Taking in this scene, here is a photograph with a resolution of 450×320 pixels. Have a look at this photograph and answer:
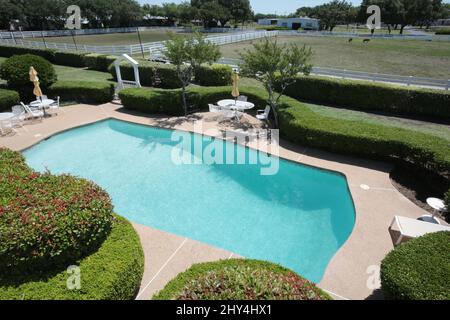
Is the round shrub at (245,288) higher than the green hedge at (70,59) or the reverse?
the reverse

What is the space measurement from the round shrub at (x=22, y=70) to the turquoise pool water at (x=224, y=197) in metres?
6.80

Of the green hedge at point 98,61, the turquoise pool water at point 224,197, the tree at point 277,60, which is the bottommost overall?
the turquoise pool water at point 224,197

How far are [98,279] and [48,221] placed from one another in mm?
1439

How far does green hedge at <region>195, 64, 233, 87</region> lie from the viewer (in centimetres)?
2208

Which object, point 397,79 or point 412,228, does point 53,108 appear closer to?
point 412,228

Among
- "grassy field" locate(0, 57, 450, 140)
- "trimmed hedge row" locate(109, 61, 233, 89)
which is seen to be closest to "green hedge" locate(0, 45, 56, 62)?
"trimmed hedge row" locate(109, 61, 233, 89)

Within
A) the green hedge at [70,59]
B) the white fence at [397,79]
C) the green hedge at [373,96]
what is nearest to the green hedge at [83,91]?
the white fence at [397,79]

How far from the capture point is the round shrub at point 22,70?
17719 mm

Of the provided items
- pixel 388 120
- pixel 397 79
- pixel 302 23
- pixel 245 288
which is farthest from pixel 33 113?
pixel 302 23

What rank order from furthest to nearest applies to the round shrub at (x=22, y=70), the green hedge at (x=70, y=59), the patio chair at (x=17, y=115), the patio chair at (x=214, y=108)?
the green hedge at (x=70, y=59)
the round shrub at (x=22, y=70)
the patio chair at (x=214, y=108)
the patio chair at (x=17, y=115)

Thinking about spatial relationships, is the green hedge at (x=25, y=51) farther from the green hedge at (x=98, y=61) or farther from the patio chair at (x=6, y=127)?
the patio chair at (x=6, y=127)

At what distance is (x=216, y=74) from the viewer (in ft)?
72.7

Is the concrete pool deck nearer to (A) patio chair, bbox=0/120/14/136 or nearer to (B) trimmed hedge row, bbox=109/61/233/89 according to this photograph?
(A) patio chair, bbox=0/120/14/136

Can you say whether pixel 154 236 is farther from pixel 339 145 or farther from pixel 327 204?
pixel 339 145
